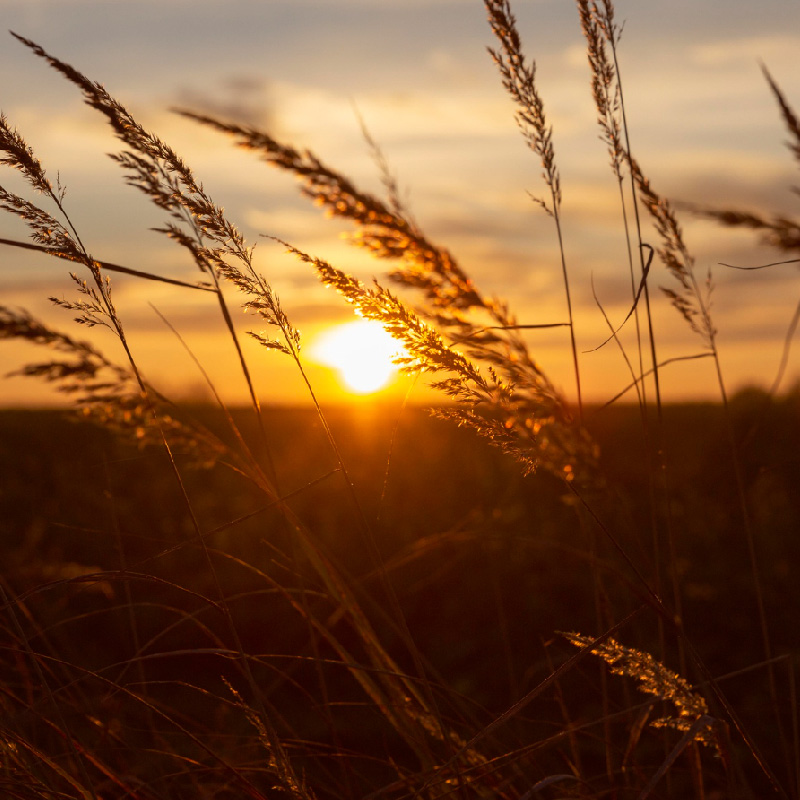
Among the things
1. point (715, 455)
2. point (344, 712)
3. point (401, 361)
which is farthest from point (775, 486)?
point (401, 361)

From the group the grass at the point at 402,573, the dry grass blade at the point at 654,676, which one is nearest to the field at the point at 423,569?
the grass at the point at 402,573

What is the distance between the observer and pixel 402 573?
245 inches

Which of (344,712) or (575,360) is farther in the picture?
(344,712)

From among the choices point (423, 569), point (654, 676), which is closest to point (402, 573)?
point (423, 569)

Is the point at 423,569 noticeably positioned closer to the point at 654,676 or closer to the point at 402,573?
the point at 402,573

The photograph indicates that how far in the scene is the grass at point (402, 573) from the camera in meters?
1.45

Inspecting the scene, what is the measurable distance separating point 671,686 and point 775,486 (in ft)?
22.9

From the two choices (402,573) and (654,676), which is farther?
(402,573)

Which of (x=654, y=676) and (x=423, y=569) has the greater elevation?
(x=654, y=676)

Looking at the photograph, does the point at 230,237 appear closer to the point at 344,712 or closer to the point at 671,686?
the point at 671,686

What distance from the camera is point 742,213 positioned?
146cm

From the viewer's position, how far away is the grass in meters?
1.45

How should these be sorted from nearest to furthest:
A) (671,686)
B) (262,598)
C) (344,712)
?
(671,686) → (344,712) → (262,598)

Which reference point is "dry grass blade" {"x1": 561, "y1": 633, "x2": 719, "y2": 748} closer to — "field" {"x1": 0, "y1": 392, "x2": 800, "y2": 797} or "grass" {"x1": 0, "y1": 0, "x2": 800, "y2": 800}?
"grass" {"x1": 0, "y1": 0, "x2": 800, "y2": 800}
